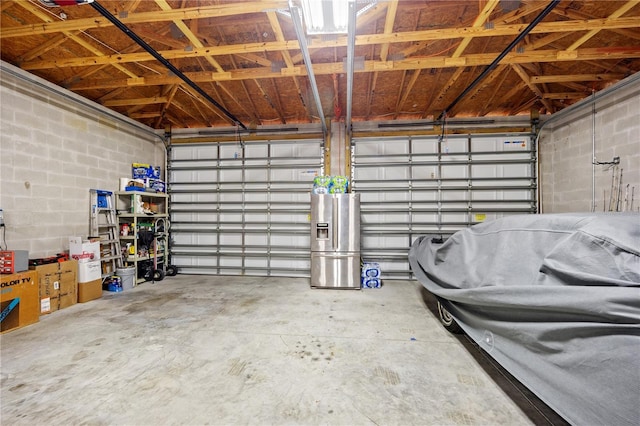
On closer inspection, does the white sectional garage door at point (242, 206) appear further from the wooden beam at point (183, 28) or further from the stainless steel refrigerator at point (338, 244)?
the wooden beam at point (183, 28)

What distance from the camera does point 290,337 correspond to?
2816 millimetres

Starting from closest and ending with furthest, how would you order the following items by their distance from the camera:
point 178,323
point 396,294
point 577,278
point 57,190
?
point 577,278 < point 178,323 < point 57,190 < point 396,294

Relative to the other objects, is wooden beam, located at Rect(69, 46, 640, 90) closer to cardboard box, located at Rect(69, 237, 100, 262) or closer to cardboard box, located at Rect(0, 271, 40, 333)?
cardboard box, located at Rect(69, 237, 100, 262)

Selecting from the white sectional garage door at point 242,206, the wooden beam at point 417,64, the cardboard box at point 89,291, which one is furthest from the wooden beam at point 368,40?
the cardboard box at point 89,291

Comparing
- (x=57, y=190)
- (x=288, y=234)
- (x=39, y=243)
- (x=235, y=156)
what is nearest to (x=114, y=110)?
(x=57, y=190)

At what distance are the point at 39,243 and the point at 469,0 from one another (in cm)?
683

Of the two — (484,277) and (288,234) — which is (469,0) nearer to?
(484,277)

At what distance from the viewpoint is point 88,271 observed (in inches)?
160

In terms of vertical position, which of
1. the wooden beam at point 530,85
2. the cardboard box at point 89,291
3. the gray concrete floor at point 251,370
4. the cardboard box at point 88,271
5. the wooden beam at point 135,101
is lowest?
the gray concrete floor at point 251,370

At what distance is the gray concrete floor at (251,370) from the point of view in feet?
5.76

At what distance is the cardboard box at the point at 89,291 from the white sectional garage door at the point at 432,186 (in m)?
5.02

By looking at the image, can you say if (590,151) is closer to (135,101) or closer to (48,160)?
(135,101)

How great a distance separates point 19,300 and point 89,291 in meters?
1.03

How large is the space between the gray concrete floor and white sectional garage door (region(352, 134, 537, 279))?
218 centimetres
